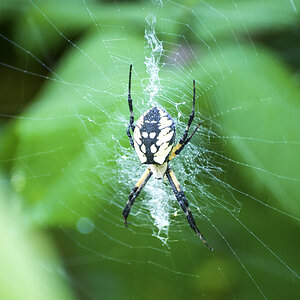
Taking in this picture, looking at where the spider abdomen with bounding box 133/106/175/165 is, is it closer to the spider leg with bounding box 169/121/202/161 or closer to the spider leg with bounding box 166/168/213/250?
the spider leg with bounding box 169/121/202/161

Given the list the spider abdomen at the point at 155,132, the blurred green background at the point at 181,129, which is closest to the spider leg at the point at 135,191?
the blurred green background at the point at 181,129

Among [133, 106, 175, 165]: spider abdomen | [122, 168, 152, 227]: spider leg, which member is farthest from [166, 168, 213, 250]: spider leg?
[133, 106, 175, 165]: spider abdomen

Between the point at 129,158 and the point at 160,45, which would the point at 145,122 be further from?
the point at 129,158

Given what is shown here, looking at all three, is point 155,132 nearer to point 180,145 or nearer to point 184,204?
point 180,145

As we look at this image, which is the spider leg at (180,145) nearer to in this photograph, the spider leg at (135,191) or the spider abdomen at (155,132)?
the spider abdomen at (155,132)

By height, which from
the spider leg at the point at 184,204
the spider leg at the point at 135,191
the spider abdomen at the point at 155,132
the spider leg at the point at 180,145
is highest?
the spider abdomen at the point at 155,132

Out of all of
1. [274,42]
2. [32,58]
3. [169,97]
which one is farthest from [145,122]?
[32,58]
